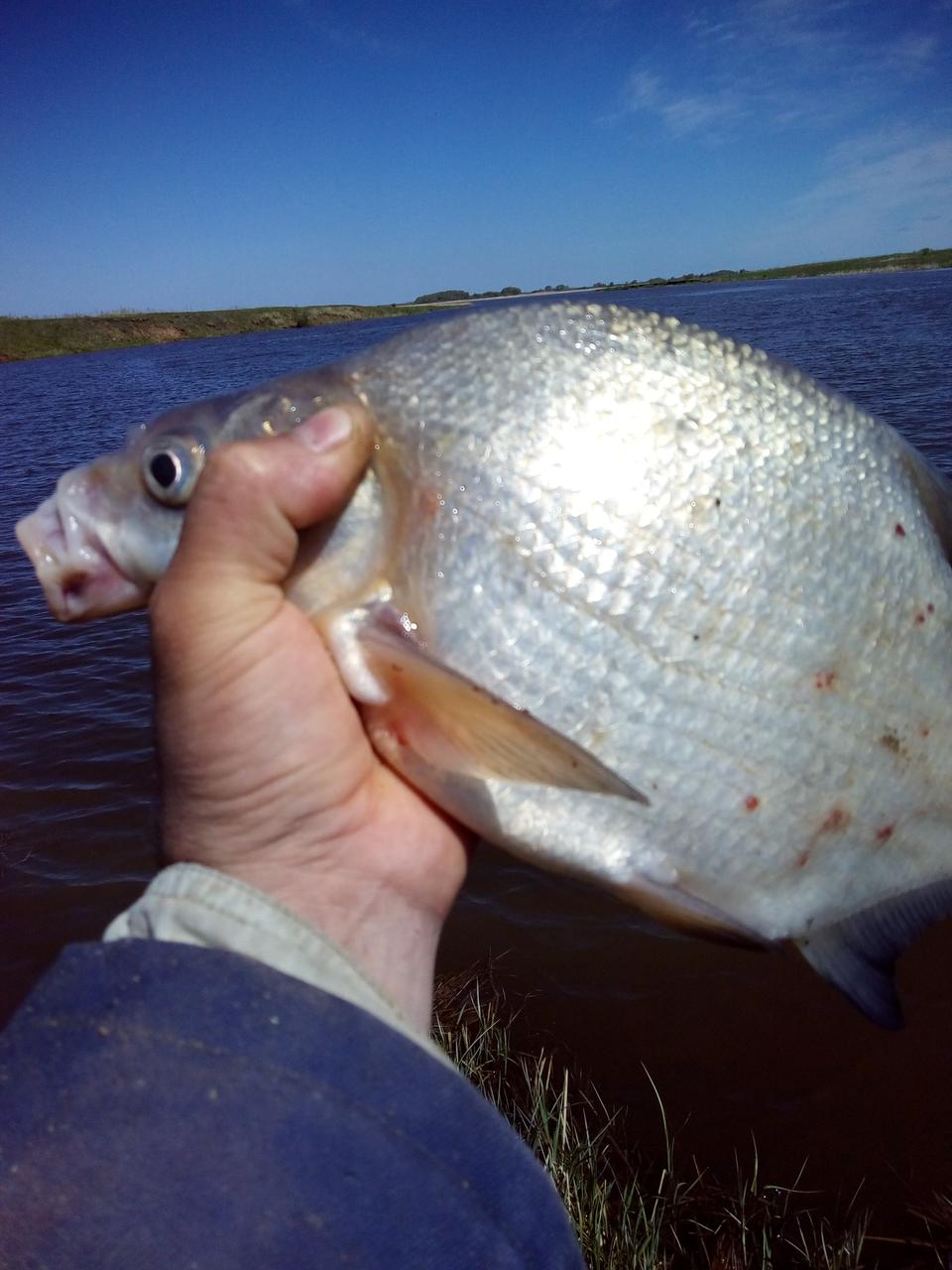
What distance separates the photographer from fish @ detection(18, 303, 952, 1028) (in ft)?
6.61

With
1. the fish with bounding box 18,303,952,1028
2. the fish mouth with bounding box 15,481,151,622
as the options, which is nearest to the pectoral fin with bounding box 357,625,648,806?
the fish with bounding box 18,303,952,1028

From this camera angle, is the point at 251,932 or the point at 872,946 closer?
the point at 251,932

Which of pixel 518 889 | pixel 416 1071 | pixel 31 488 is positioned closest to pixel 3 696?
pixel 518 889

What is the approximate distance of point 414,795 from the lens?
7.09 feet

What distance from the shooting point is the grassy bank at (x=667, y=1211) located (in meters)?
3.01

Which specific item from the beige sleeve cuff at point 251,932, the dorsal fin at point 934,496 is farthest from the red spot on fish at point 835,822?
the beige sleeve cuff at point 251,932

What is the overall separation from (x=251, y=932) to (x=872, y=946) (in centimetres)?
169

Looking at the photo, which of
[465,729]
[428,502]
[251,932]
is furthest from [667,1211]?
[428,502]

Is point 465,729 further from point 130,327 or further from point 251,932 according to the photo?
point 130,327

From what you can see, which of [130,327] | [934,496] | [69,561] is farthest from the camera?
[130,327]

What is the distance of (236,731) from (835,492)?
1.60 meters

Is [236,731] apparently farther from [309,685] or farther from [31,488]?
[31,488]

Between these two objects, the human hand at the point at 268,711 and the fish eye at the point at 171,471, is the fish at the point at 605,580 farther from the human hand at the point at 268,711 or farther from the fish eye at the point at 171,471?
the human hand at the point at 268,711

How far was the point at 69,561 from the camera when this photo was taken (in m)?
2.04
